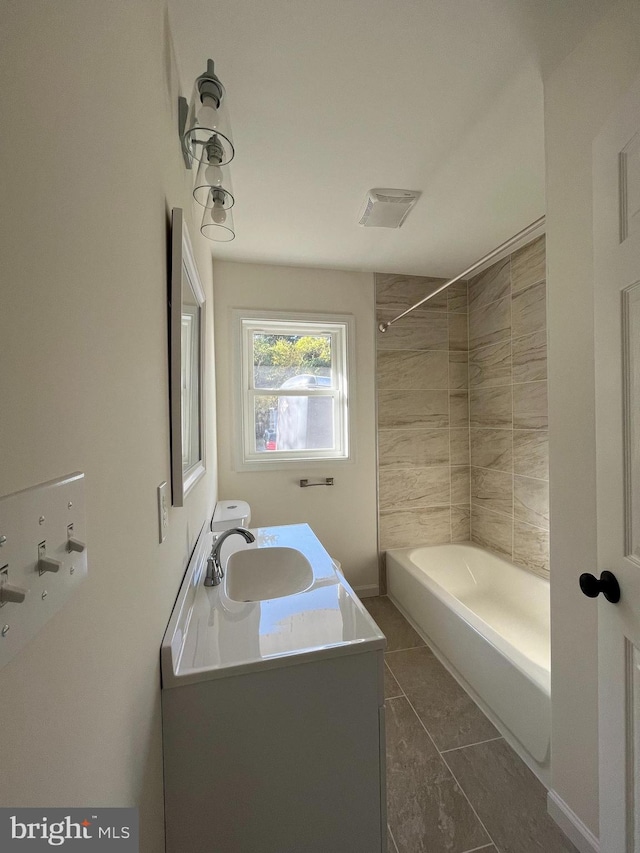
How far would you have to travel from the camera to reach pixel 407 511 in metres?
2.80

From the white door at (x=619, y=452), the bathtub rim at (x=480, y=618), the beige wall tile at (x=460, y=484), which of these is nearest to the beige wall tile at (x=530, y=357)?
the beige wall tile at (x=460, y=484)

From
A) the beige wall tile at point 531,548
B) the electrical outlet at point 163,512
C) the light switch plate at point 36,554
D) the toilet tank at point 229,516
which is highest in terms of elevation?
the light switch plate at point 36,554

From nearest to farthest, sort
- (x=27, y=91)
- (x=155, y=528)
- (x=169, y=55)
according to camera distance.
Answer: (x=27, y=91), (x=155, y=528), (x=169, y=55)

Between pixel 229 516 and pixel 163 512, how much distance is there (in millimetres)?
1211

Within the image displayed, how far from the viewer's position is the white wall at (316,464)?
100 inches

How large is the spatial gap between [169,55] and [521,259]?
2.21m

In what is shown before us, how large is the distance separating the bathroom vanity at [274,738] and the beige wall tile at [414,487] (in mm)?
1862

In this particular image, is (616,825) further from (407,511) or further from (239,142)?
(239,142)

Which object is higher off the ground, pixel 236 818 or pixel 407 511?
pixel 407 511

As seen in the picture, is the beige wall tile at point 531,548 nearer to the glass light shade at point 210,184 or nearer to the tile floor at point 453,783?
the tile floor at point 453,783

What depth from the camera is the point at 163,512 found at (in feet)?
2.80

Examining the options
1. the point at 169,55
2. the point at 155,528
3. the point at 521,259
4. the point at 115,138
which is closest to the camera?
the point at 115,138

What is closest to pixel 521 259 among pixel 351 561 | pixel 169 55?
pixel 169 55
